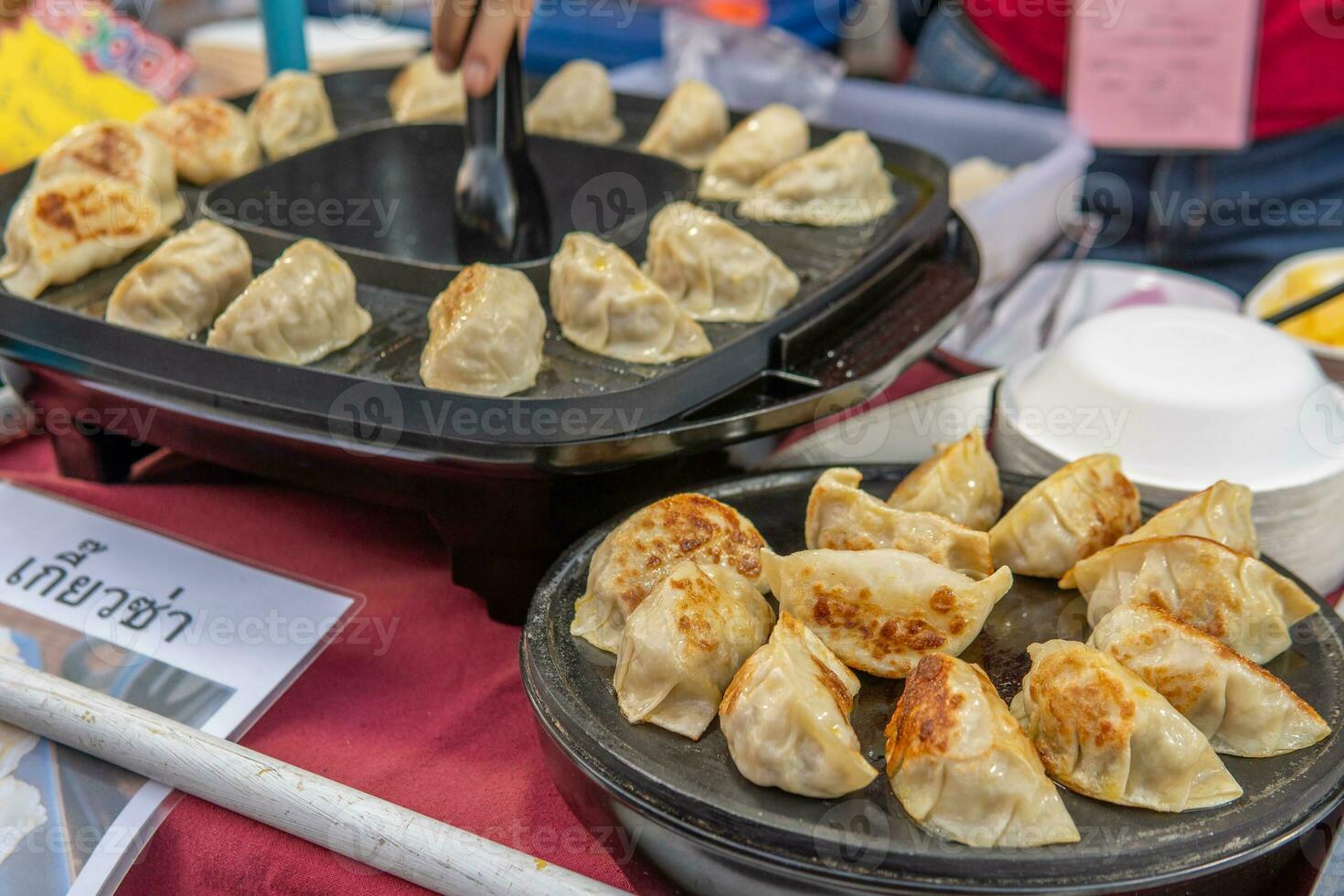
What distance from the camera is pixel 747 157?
1.83 m

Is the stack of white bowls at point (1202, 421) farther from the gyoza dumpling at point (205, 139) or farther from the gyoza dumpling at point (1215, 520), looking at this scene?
the gyoza dumpling at point (205, 139)

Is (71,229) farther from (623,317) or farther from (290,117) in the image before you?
(623,317)

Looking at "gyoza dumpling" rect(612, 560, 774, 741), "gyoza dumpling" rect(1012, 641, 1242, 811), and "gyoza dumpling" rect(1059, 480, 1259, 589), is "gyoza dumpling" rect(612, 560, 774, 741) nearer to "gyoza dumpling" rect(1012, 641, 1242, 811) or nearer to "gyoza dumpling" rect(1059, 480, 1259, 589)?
"gyoza dumpling" rect(1012, 641, 1242, 811)

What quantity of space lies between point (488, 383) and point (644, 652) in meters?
0.41

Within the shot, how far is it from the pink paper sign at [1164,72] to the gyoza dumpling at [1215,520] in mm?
1662

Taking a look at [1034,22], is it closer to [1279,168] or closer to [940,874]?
[1279,168]

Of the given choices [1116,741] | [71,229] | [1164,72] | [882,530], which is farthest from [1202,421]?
[1164,72]

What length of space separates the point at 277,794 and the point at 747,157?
121cm

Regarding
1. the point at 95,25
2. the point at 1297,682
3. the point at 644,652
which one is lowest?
the point at 1297,682

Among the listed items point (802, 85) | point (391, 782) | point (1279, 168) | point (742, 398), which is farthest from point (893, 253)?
point (1279, 168)

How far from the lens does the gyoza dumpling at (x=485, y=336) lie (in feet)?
4.10

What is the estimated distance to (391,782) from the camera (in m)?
1.14

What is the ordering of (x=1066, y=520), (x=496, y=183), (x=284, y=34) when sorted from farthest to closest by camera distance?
(x=284, y=34) < (x=496, y=183) < (x=1066, y=520)

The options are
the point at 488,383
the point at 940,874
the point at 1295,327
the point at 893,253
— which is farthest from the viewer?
the point at 1295,327
